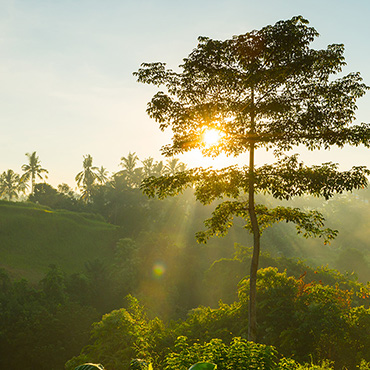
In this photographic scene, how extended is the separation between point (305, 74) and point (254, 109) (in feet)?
5.17

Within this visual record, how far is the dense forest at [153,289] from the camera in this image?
11961 mm

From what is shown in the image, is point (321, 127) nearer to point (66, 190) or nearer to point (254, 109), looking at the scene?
point (254, 109)

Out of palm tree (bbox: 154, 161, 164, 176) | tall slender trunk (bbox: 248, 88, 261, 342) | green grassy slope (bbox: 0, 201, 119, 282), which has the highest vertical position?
palm tree (bbox: 154, 161, 164, 176)

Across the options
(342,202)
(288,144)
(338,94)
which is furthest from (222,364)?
(342,202)

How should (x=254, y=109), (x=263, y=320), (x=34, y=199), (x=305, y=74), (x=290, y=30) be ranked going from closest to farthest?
(x=290, y=30)
(x=305, y=74)
(x=254, y=109)
(x=263, y=320)
(x=34, y=199)

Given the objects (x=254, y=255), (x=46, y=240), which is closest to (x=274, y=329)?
(x=254, y=255)

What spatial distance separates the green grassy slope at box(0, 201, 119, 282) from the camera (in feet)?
115

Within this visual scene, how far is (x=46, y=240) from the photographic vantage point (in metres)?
39.8

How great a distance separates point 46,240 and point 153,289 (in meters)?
14.9

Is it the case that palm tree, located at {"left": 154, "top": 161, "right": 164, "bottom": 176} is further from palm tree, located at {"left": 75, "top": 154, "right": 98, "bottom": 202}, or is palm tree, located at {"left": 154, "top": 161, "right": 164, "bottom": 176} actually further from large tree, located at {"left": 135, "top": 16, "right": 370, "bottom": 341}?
large tree, located at {"left": 135, "top": 16, "right": 370, "bottom": 341}

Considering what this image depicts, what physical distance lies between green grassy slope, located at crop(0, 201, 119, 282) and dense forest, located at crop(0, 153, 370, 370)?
0.13 meters

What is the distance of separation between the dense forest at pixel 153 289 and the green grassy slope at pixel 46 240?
13 centimetres

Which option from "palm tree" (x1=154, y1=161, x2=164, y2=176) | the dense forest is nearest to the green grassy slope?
the dense forest

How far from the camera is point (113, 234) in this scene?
43875 mm
